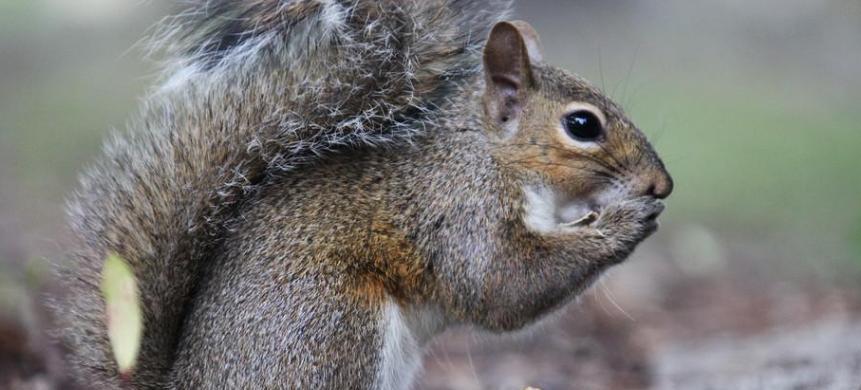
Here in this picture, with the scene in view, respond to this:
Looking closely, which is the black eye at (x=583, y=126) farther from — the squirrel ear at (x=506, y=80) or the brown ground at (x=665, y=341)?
the brown ground at (x=665, y=341)

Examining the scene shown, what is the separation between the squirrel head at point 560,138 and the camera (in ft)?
9.42

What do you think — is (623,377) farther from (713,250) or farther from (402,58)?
A: (713,250)

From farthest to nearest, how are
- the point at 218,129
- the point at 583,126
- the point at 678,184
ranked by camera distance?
1. the point at 678,184
2. the point at 583,126
3. the point at 218,129

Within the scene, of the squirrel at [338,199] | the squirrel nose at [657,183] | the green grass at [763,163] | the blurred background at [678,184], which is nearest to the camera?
the squirrel at [338,199]

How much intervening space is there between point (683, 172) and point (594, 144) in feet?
15.0

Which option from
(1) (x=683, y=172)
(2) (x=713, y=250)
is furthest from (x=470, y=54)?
(1) (x=683, y=172)

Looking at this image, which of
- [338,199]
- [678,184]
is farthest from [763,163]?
[338,199]

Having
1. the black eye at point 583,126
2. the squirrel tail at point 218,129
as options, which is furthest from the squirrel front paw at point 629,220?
the squirrel tail at point 218,129

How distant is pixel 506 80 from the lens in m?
3.00

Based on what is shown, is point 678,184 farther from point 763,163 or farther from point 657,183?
point 657,183

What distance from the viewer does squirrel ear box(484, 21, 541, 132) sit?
2939mm

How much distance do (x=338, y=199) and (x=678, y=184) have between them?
4724mm

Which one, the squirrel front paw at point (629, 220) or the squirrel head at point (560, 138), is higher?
the squirrel head at point (560, 138)

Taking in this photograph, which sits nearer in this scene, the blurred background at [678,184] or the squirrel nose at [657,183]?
the squirrel nose at [657,183]
